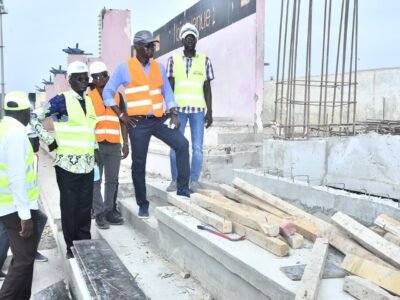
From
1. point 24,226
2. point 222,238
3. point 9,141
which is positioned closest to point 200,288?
point 222,238

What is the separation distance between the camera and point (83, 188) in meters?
4.28

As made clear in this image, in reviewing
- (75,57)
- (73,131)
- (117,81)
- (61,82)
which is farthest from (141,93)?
(61,82)

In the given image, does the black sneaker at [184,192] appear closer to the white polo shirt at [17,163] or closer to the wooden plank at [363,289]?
the white polo shirt at [17,163]

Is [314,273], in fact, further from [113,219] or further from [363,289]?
[113,219]

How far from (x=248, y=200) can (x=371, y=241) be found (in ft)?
4.30

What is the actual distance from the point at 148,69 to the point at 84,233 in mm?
1807

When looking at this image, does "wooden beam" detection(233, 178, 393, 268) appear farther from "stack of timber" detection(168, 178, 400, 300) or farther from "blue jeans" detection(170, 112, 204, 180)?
"blue jeans" detection(170, 112, 204, 180)

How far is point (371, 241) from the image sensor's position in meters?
2.78

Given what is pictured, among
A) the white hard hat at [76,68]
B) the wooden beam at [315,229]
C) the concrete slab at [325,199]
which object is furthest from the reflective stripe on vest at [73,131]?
the concrete slab at [325,199]

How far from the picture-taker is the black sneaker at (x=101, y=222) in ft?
16.4

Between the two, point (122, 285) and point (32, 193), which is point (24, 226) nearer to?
point (32, 193)

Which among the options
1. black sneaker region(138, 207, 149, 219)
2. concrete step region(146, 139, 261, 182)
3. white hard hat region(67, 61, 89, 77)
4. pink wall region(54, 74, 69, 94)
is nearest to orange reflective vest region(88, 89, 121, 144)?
white hard hat region(67, 61, 89, 77)

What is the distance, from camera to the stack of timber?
2.33 meters

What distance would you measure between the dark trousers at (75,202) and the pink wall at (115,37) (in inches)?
444
